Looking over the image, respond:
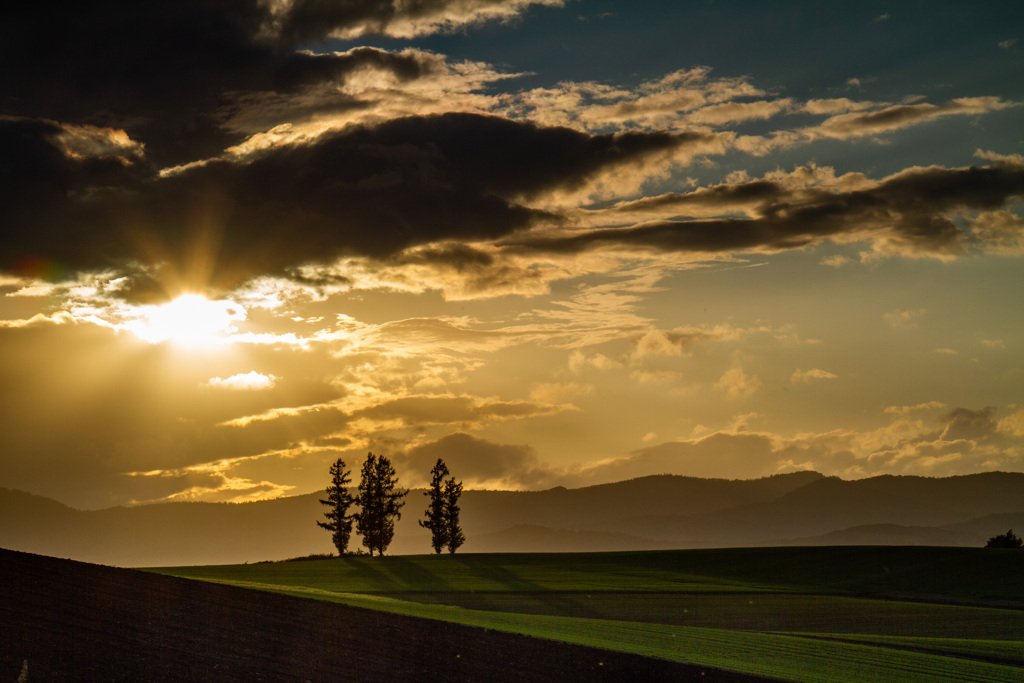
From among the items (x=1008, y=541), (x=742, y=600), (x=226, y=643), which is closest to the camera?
(x=226, y=643)

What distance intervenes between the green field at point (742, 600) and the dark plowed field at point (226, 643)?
3.86 meters

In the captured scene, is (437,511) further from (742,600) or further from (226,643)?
(226,643)

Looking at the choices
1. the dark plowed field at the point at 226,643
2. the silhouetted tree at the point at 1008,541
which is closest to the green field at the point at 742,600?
the dark plowed field at the point at 226,643

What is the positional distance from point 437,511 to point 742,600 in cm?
5860

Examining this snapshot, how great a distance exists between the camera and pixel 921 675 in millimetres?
24953

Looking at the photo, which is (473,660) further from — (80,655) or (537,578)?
(537,578)

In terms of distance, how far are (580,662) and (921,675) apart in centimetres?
991

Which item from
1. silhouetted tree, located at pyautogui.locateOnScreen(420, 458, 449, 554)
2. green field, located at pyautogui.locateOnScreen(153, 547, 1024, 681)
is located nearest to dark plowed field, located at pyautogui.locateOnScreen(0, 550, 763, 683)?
green field, located at pyautogui.locateOnScreen(153, 547, 1024, 681)

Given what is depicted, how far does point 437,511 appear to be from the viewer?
375ft

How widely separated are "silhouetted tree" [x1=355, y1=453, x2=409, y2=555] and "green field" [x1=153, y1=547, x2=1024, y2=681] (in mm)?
12193

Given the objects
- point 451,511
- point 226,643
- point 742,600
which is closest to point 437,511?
point 451,511

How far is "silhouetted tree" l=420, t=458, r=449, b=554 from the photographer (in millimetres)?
114188

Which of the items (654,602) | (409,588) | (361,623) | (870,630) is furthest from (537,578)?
(361,623)

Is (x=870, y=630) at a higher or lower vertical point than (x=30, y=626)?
lower
